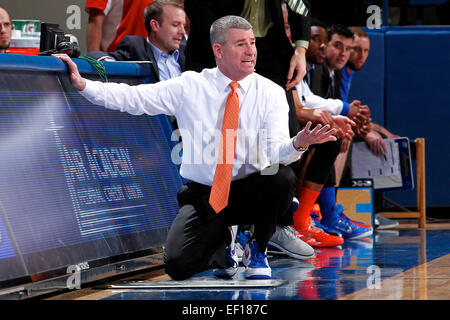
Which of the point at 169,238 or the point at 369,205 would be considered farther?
the point at 369,205

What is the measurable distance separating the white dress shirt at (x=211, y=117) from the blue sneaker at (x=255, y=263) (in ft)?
1.07

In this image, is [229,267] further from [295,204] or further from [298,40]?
[298,40]

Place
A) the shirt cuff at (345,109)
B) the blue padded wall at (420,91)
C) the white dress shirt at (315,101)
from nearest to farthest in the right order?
1. the white dress shirt at (315,101)
2. the shirt cuff at (345,109)
3. the blue padded wall at (420,91)

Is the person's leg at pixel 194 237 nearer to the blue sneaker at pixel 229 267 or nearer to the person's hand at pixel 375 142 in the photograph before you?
the blue sneaker at pixel 229 267

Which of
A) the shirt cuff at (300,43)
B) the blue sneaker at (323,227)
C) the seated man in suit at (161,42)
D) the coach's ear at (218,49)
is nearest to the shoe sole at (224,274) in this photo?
the coach's ear at (218,49)

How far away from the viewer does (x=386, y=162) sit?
6.51 m

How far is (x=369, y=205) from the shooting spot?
20.0ft

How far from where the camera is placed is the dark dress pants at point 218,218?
3502mm

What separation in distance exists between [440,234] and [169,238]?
287 centimetres

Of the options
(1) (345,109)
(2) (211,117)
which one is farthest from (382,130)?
(2) (211,117)

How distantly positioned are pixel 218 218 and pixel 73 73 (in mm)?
897
